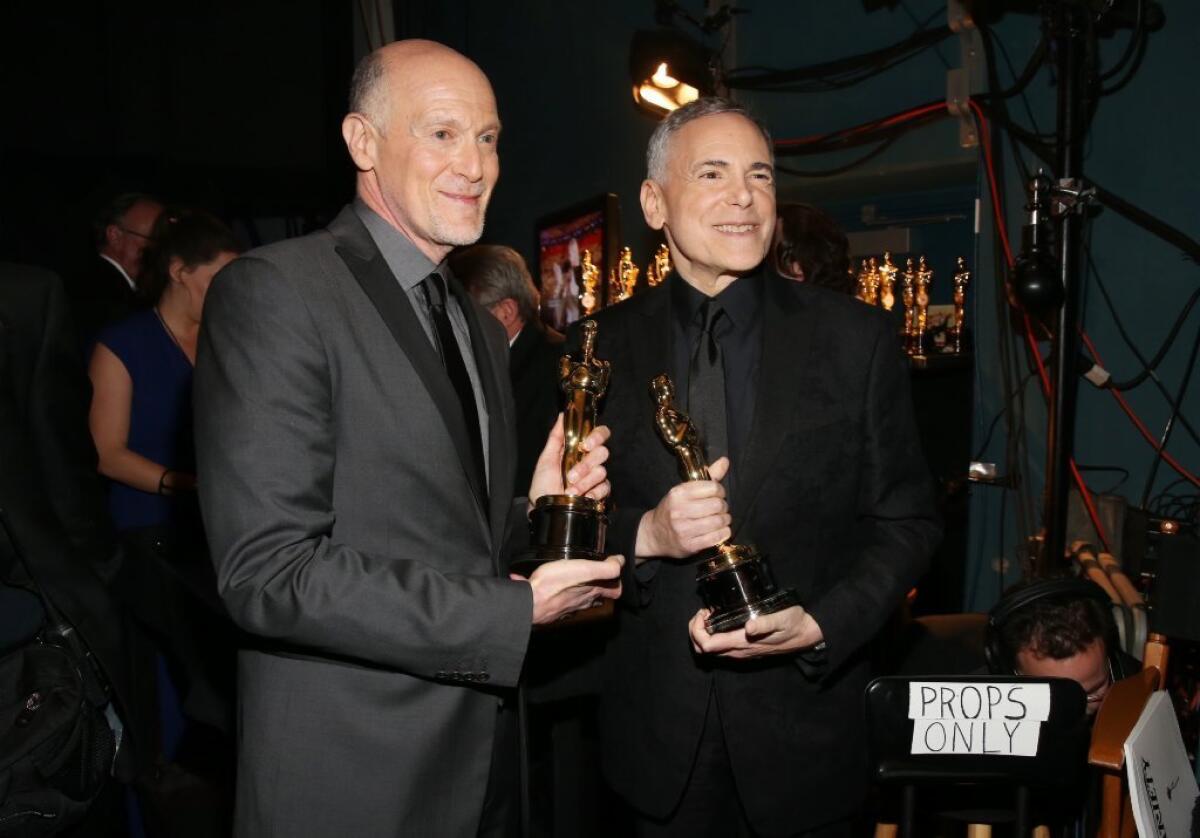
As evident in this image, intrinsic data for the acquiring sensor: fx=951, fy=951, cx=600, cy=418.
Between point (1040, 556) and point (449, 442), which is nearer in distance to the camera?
point (449, 442)

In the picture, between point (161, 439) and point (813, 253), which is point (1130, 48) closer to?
point (813, 253)

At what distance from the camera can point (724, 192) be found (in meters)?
1.88

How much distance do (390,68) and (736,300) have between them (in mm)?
816

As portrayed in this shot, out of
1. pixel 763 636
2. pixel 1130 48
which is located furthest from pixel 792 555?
pixel 1130 48

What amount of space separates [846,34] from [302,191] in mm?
4756

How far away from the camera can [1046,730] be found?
1.88 m

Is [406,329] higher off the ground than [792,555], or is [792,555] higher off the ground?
[406,329]

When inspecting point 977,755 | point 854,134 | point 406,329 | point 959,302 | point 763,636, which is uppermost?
point 854,134

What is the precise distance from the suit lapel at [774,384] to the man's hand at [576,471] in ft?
0.90

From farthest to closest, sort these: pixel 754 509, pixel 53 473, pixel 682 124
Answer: pixel 53 473, pixel 682 124, pixel 754 509

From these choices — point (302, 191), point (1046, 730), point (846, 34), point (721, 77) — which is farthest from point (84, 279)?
point (1046, 730)

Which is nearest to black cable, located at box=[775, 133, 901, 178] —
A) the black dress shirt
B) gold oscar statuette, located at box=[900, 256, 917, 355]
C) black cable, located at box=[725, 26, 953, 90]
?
black cable, located at box=[725, 26, 953, 90]

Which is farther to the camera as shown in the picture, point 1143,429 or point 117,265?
point 1143,429

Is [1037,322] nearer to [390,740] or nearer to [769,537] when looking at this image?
[769,537]
